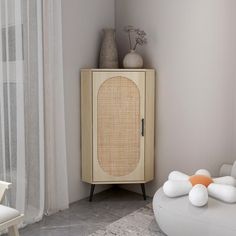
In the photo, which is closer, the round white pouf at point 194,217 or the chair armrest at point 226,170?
the round white pouf at point 194,217

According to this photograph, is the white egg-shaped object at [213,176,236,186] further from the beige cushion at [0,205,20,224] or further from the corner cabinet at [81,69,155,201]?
the beige cushion at [0,205,20,224]

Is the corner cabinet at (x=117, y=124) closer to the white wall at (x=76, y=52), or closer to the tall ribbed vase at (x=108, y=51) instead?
the white wall at (x=76, y=52)

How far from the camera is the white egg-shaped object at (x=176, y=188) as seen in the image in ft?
8.27

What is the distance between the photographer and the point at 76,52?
3.22m

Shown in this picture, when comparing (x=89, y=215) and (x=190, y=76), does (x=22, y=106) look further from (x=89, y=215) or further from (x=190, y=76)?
(x=190, y=76)

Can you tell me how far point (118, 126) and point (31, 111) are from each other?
0.82 meters

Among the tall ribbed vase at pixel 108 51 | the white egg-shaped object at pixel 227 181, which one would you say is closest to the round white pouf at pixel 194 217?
the white egg-shaped object at pixel 227 181

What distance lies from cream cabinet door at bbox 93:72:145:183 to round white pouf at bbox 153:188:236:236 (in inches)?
30.3

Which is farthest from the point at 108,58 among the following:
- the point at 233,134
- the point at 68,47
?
the point at 233,134

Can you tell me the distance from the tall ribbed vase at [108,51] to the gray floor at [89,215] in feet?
4.30

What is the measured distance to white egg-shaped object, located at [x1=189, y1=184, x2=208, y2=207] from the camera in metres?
2.33

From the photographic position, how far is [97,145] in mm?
3232

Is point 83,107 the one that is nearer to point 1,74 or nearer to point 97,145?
point 97,145

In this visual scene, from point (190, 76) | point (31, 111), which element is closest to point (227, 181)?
point (190, 76)
